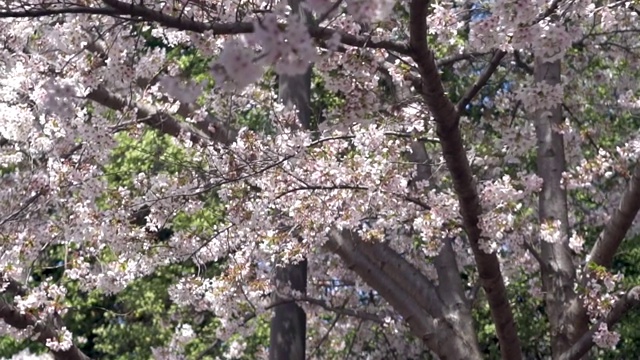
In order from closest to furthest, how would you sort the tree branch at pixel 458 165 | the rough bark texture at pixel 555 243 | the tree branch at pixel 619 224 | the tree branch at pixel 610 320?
the tree branch at pixel 458 165 < the tree branch at pixel 610 320 < the tree branch at pixel 619 224 < the rough bark texture at pixel 555 243

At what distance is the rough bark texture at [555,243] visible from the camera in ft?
23.5

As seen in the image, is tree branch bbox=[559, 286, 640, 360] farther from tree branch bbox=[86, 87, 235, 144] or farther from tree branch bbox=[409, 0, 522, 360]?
tree branch bbox=[86, 87, 235, 144]

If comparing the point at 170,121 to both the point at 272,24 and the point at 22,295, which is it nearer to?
the point at 22,295

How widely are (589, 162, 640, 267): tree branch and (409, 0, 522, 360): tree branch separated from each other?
952 mm

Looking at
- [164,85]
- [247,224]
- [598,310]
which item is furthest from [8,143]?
[164,85]

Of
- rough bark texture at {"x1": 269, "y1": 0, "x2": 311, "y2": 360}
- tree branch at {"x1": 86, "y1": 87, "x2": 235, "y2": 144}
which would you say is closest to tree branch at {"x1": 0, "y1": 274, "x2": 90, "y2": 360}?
tree branch at {"x1": 86, "y1": 87, "x2": 235, "y2": 144}

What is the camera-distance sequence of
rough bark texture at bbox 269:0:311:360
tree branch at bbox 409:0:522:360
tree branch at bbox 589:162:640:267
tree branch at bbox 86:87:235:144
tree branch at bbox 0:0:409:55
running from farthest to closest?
1. rough bark texture at bbox 269:0:311:360
2. tree branch at bbox 86:87:235:144
3. tree branch at bbox 589:162:640:267
4. tree branch at bbox 409:0:522:360
5. tree branch at bbox 0:0:409:55

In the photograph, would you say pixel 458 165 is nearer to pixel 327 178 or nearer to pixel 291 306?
pixel 327 178

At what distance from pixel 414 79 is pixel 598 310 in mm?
2588

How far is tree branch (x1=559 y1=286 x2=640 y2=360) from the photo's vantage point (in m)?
6.35

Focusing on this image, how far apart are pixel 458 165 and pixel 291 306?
3.36 meters

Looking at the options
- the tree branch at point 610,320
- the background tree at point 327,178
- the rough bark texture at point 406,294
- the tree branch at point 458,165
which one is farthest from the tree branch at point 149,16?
the rough bark texture at point 406,294

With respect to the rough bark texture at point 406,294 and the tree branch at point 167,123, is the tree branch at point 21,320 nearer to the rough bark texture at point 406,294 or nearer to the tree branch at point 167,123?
the tree branch at point 167,123

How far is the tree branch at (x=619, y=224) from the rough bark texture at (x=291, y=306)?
221cm
